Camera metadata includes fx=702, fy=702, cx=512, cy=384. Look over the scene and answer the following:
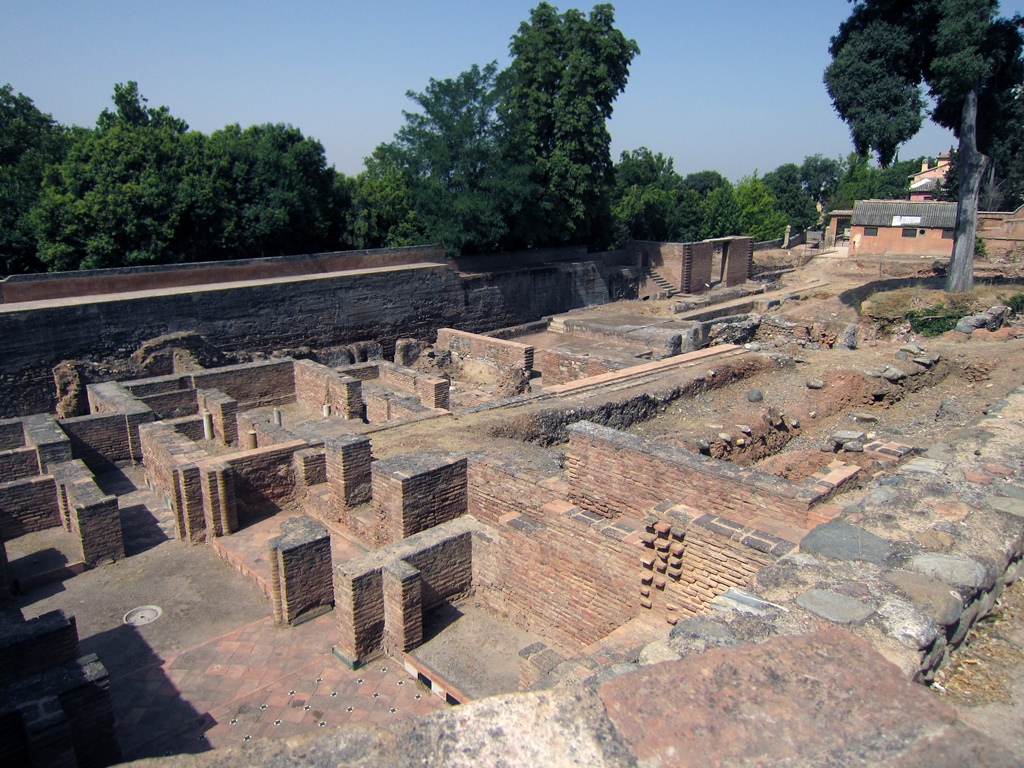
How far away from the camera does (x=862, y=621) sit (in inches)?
123

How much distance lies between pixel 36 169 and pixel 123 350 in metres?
11.1

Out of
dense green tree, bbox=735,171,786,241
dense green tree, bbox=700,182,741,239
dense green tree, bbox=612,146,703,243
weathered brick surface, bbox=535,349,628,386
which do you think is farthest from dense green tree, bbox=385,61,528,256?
dense green tree, bbox=735,171,786,241

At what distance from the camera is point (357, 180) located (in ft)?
78.9

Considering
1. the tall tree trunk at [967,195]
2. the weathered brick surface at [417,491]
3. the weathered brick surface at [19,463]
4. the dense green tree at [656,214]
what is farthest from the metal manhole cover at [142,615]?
the dense green tree at [656,214]

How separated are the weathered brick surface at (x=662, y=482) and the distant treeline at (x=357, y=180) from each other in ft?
42.8

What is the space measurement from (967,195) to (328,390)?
47.1 ft

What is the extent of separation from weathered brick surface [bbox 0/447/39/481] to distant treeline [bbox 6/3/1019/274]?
906 centimetres

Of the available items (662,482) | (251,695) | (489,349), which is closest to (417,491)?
(251,695)

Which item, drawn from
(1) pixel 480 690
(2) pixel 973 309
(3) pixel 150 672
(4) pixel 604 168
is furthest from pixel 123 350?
(2) pixel 973 309

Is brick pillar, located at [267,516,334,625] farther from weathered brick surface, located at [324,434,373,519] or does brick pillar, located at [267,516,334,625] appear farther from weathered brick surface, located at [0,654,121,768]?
weathered brick surface, located at [0,654,121,768]

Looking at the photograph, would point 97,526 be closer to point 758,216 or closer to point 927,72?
point 927,72

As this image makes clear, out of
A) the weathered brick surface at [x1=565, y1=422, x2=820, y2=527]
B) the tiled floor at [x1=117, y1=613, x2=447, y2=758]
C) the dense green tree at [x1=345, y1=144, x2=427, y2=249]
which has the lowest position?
the tiled floor at [x1=117, y1=613, x2=447, y2=758]

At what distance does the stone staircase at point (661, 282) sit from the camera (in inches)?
910

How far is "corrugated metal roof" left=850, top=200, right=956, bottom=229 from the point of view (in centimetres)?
2592
